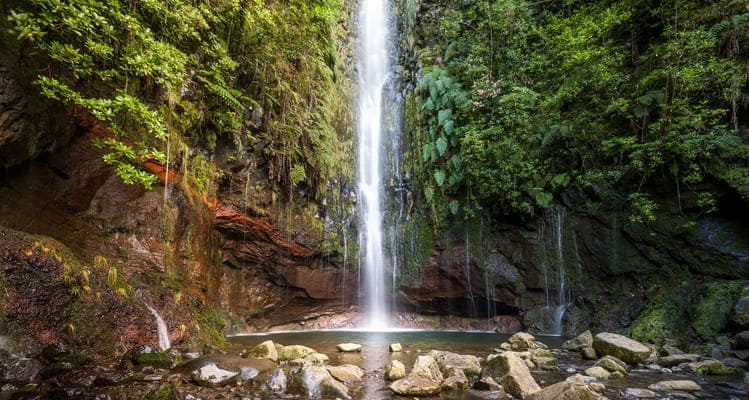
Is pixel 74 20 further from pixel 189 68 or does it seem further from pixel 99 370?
pixel 99 370

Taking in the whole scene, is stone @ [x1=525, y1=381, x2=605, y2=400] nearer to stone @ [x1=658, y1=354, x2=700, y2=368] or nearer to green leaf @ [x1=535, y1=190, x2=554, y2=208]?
stone @ [x1=658, y1=354, x2=700, y2=368]

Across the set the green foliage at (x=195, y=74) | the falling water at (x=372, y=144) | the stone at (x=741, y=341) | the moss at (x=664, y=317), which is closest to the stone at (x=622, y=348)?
the stone at (x=741, y=341)

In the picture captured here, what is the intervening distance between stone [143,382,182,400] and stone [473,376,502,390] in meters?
3.53

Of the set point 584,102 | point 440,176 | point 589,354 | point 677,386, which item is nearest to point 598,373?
point 677,386

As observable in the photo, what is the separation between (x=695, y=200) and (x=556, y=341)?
5.12 metres

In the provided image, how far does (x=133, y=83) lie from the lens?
716cm

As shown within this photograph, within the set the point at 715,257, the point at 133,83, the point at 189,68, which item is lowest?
the point at 715,257

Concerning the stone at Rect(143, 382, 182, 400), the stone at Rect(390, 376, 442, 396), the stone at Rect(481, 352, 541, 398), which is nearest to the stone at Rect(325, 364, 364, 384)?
the stone at Rect(390, 376, 442, 396)

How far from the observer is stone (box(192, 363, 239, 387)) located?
15.0 ft

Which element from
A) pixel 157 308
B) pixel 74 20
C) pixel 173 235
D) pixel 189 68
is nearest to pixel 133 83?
pixel 189 68

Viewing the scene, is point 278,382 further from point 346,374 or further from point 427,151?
point 427,151

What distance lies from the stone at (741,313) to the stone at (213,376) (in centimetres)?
967

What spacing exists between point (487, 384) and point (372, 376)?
1.64 m

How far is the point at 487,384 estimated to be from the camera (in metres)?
4.85
